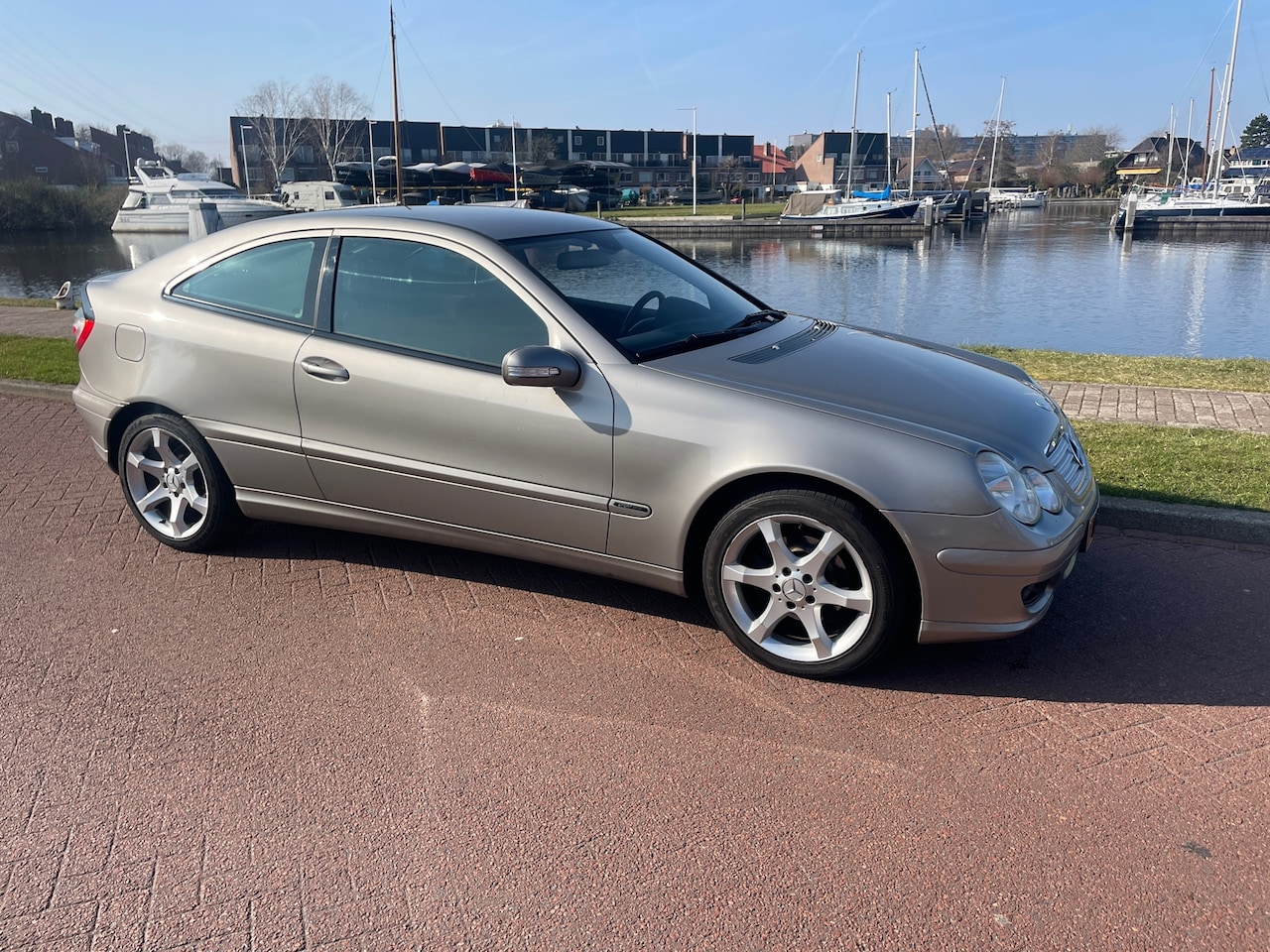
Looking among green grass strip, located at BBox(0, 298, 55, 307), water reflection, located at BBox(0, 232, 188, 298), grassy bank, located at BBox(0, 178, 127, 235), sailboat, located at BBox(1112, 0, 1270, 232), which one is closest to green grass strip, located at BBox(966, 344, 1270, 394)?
green grass strip, located at BBox(0, 298, 55, 307)

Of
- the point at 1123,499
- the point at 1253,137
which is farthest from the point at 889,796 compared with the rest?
the point at 1253,137

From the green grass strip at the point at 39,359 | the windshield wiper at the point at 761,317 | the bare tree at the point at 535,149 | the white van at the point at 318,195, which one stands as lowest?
the green grass strip at the point at 39,359

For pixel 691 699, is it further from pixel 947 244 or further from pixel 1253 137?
pixel 1253 137

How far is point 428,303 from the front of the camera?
13.9 feet

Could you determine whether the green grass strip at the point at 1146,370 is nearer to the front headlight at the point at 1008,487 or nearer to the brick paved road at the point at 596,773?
the brick paved road at the point at 596,773

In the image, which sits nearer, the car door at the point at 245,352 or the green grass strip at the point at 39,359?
the car door at the point at 245,352

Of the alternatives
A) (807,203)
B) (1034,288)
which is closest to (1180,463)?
(1034,288)

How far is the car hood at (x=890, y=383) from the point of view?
361 cm

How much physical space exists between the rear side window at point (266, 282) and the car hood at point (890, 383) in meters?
1.73

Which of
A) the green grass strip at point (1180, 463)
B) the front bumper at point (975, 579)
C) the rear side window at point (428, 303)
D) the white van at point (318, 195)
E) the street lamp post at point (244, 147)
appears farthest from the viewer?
the street lamp post at point (244, 147)

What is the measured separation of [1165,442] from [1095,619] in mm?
2763

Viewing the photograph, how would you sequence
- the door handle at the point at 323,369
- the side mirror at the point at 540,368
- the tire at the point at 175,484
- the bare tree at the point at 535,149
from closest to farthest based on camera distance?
the side mirror at the point at 540,368
the door handle at the point at 323,369
the tire at the point at 175,484
the bare tree at the point at 535,149

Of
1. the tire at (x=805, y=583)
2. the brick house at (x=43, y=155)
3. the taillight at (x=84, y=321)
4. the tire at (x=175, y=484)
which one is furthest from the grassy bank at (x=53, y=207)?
the tire at (x=805, y=583)

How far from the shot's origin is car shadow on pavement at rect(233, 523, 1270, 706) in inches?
142
